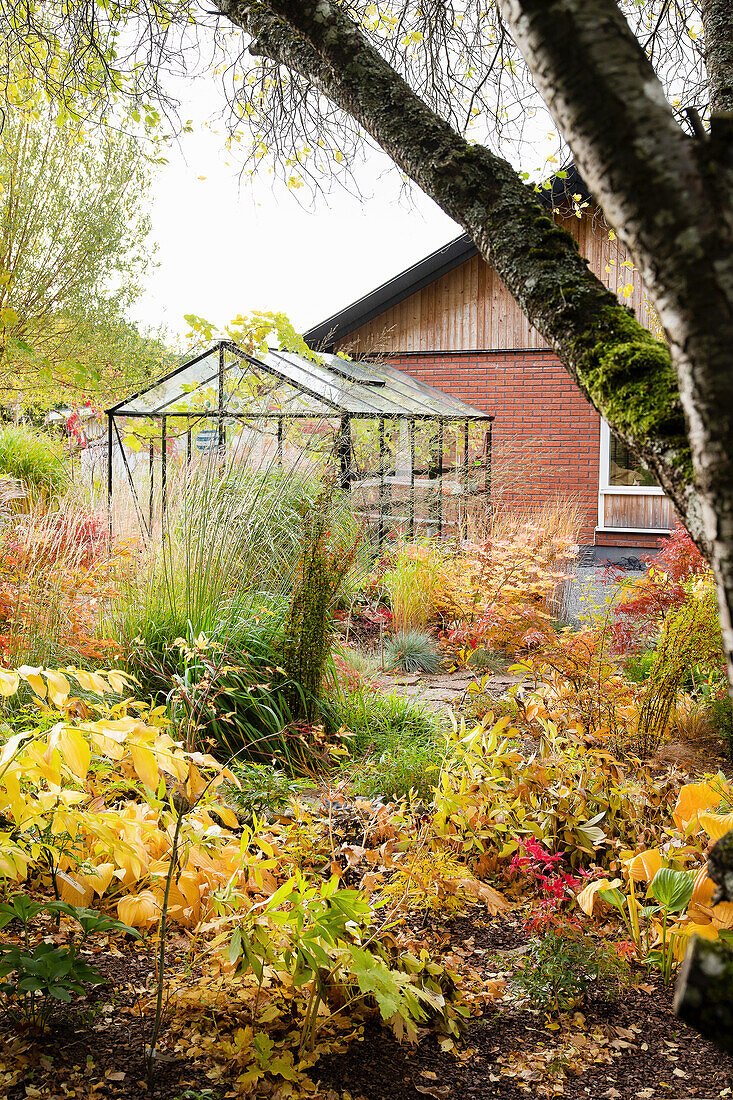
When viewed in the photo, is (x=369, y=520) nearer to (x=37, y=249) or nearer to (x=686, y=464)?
(x=686, y=464)

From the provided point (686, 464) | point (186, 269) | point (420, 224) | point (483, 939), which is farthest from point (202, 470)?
point (186, 269)

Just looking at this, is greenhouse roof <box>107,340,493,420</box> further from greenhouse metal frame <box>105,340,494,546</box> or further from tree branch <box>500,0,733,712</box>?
tree branch <box>500,0,733,712</box>

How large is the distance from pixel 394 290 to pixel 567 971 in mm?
11933

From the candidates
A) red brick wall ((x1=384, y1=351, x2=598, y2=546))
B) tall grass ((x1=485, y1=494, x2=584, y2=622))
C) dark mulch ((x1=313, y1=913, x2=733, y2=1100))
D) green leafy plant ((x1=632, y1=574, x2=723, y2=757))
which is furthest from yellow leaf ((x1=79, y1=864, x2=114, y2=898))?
red brick wall ((x1=384, y1=351, x2=598, y2=546))

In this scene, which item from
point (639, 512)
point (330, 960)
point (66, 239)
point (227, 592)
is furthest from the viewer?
point (66, 239)

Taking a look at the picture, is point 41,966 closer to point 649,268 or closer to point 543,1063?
point 543,1063

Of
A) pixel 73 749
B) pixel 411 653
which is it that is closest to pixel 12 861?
pixel 73 749

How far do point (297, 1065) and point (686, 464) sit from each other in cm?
147

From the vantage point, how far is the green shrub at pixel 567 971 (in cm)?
211

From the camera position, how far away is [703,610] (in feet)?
13.1

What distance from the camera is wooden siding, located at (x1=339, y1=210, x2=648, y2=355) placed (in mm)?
12547

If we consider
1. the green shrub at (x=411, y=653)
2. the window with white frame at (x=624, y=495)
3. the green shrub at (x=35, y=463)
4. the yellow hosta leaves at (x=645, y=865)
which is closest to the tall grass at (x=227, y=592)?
the green shrub at (x=411, y=653)

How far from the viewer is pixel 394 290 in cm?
1291

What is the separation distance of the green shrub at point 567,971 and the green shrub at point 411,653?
3552 millimetres
